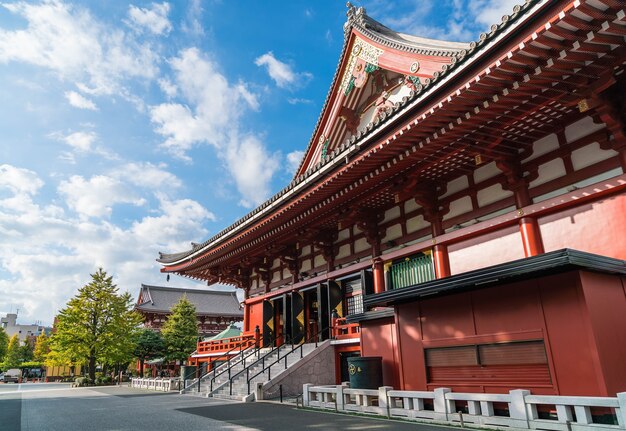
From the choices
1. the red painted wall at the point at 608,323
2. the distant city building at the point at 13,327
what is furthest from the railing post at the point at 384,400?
the distant city building at the point at 13,327

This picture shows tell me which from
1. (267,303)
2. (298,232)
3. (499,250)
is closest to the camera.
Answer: (499,250)

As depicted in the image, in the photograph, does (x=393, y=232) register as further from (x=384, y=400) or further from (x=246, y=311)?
(x=246, y=311)

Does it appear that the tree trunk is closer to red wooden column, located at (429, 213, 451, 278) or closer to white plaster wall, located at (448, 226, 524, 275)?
red wooden column, located at (429, 213, 451, 278)

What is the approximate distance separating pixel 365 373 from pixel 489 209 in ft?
17.4

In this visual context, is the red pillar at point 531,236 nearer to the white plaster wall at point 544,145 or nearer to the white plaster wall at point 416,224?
the white plaster wall at point 544,145

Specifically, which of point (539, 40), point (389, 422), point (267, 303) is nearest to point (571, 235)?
point (539, 40)

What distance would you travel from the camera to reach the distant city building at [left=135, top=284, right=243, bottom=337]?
49.7 metres

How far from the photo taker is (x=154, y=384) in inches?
926

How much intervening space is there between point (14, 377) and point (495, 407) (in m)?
67.6

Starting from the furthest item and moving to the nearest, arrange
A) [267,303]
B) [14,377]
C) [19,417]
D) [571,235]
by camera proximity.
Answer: [14,377] < [267,303] < [19,417] < [571,235]

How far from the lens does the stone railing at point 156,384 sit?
21734 mm

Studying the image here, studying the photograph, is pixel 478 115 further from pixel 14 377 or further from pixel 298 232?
pixel 14 377

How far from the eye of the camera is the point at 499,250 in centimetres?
1023

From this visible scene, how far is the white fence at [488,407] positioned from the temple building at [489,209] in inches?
17.3
